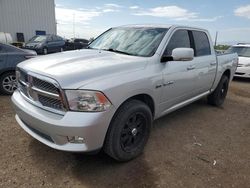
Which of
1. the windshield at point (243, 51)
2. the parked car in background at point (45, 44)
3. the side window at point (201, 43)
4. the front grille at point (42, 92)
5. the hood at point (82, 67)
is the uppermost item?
the side window at point (201, 43)

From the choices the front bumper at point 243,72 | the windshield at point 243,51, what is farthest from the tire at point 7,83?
the windshield at point 243,51

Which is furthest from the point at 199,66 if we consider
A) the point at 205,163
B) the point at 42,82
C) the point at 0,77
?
the point at 0,77

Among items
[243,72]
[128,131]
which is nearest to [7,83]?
[128,131]

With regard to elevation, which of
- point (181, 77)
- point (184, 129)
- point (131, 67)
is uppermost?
point (131, 67)

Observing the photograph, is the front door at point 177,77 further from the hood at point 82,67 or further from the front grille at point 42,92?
the front grille at point 42,92

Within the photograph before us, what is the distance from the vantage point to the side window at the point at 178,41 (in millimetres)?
3843

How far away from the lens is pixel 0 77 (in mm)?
5883

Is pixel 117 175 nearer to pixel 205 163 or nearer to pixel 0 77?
pixel 205 163

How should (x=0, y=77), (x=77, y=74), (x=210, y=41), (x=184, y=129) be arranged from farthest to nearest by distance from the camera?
(x=0, y=77), (x=210, y=41), (x=184, y=129), (x=77, y=74)

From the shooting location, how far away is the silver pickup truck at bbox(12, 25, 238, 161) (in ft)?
8.52

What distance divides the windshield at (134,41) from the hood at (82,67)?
0.25m

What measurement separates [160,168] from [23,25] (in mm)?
22135

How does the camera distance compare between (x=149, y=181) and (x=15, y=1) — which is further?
(x=15, y=1)

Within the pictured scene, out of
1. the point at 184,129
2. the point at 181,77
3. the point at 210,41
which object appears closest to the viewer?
the point at 181,77
